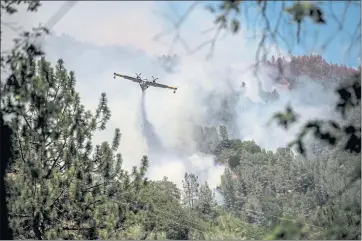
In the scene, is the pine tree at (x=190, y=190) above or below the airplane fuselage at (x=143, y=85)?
below

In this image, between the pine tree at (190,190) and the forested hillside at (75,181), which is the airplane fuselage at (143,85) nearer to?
the forested hillside at (75,181)

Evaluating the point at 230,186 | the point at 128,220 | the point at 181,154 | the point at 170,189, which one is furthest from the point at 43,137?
the point at 181,154

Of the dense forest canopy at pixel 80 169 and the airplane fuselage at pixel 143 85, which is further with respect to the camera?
the airplane fuselage at pixel 143 85

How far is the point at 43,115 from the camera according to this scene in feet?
5.56

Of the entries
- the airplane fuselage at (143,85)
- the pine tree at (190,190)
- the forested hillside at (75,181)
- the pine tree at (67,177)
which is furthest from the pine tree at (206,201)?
the pine tree at (67,177)

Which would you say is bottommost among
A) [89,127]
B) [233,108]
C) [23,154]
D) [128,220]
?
[128,220]

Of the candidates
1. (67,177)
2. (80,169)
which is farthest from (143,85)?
(67,177)

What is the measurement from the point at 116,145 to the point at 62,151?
58 centimetres

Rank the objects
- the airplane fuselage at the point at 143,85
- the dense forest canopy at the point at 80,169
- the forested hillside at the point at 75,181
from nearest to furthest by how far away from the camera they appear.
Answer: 1. the dense forest canopy at the point at 80,169
2. the forested hillside at the point at 75,181
3. the airplane fuselage at the point at 143,85

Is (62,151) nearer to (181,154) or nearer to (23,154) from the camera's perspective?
(23,154)

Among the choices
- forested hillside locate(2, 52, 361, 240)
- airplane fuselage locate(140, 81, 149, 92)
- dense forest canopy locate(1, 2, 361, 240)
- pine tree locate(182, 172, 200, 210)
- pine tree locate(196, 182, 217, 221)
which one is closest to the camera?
dense forest canopy locate(1, 2, 361, 240)

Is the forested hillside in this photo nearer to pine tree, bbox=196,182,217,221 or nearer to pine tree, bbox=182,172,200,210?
pine tree, bbox=182,172,200,210

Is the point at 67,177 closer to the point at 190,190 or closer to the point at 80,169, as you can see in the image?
the point at 80,169

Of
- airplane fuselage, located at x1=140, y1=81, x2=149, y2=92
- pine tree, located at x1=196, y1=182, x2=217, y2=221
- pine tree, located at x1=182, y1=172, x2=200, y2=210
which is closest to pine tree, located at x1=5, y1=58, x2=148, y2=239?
airplane fuselage, located at x1=140, y1=81, x2=149, y2=92
